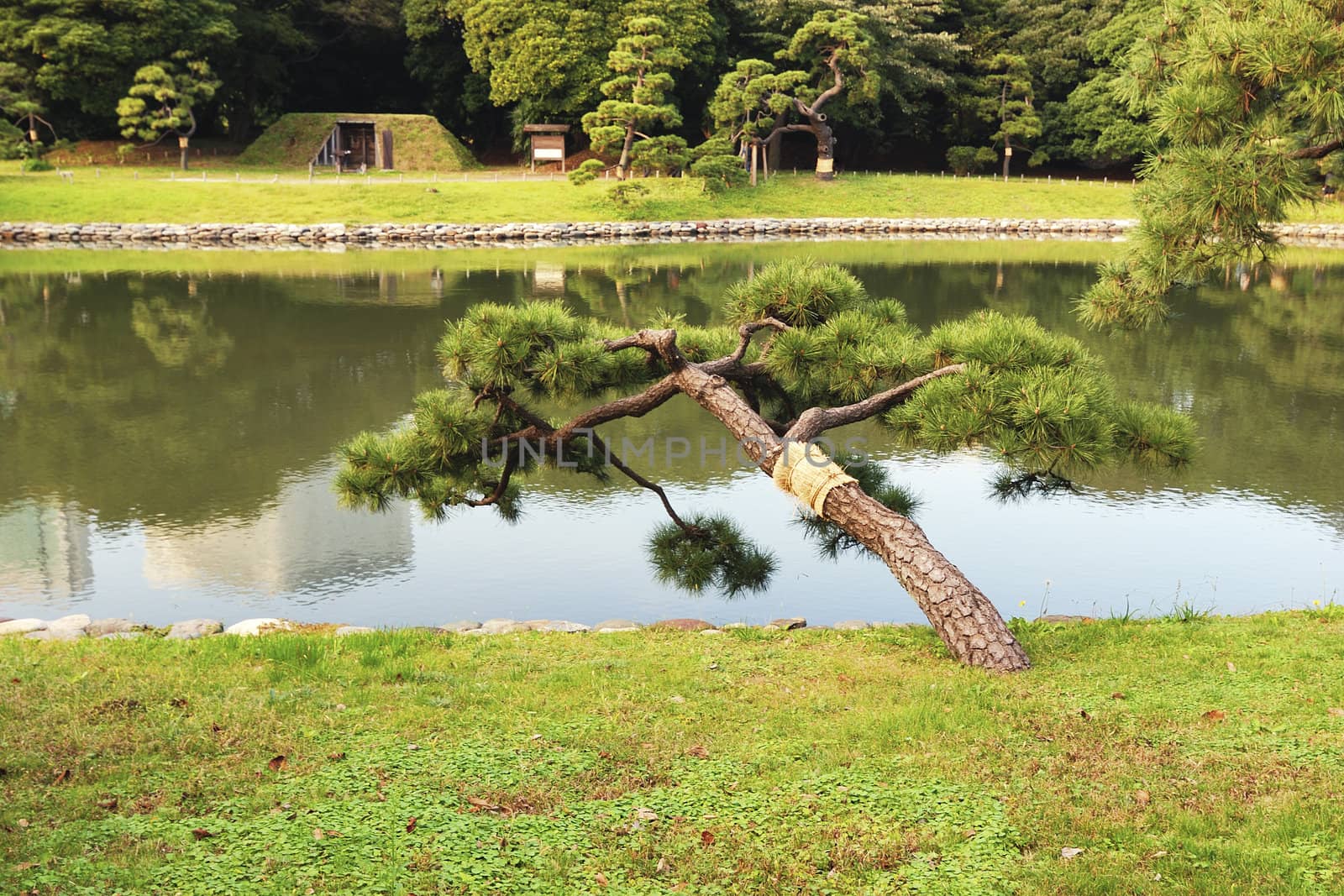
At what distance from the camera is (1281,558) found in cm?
770

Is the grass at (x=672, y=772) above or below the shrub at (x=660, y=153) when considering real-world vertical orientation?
below

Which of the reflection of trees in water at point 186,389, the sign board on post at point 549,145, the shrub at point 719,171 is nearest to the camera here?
the reflection of trees in water at point 186,389

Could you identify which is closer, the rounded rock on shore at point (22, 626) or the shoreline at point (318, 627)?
the shoreline at point (318, 627)

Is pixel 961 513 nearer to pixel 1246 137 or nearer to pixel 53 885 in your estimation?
pixel 1246 137

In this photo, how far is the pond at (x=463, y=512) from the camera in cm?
712

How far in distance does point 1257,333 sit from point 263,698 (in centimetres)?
1591

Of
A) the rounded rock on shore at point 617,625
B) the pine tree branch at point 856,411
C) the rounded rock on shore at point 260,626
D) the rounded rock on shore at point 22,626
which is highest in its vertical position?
the pine tree branch at point 856,411

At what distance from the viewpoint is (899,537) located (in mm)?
4539

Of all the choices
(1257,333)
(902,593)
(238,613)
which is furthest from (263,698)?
(1257,333)

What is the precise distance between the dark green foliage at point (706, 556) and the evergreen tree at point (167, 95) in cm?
2925

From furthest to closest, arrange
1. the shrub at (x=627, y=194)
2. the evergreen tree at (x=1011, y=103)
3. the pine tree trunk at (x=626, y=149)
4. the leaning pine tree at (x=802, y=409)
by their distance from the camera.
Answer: the evergreen tree at (x=1011, y=103), the pine tree trunk at (x=626, y=149), the shrub at (x=627, y=194), the leaning pine tree at (x=802, y=409)

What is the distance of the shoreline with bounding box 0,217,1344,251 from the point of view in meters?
26.9

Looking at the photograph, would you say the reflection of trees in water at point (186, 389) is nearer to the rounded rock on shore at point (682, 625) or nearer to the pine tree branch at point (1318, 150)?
the rounded rock on shore at point (682, 625)

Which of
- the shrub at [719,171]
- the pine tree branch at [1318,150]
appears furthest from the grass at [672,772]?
the shrub at [719,171]
